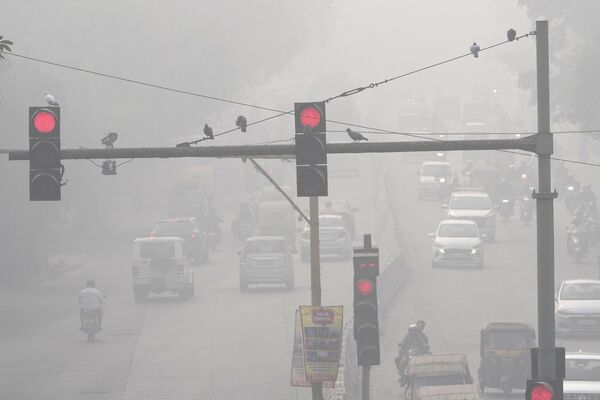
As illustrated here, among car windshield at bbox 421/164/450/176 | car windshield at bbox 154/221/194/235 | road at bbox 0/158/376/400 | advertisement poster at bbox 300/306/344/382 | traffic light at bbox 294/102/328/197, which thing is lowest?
road at bbox 0/158/376/400

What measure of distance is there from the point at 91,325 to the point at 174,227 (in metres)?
15.3

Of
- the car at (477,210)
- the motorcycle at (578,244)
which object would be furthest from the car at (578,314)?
the car at (477,210)

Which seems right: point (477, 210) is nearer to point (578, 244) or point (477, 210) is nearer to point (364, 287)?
point (578, 244)

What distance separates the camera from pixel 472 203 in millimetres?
59219

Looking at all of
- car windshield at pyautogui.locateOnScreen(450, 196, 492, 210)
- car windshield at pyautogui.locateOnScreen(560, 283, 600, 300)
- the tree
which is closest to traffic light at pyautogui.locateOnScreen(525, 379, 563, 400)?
car windshield at pyautogui.locateOnScreen(560, 283, 600, 300)

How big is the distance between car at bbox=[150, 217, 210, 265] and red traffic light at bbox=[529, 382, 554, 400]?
1529 inches

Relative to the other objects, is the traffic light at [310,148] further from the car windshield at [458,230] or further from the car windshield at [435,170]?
the car windshield at [435,170]

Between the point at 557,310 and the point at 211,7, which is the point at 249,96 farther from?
the point at 557,310

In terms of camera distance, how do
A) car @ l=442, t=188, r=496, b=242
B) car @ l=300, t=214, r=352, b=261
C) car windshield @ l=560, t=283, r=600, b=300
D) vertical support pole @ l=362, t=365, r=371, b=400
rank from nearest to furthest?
vertical support pole @ l=362, t=365, r=371, b=400 < car windshield @ l=560, t=283, r=600, b=300 < car @ l=300, t=214, r=352, b=261 < car @ l=442, t=188, r=496, b=242

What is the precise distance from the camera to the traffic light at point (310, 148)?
582 inches

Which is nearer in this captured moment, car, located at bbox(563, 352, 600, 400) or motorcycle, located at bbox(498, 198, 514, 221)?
car, located at bbox(563, 352, 600, 400)

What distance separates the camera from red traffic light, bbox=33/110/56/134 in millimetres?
14867

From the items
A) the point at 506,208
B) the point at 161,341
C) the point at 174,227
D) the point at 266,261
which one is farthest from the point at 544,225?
the point at 506,208

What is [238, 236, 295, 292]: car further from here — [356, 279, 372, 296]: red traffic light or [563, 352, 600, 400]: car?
[356, 279, 372, 296]: red traffic light
